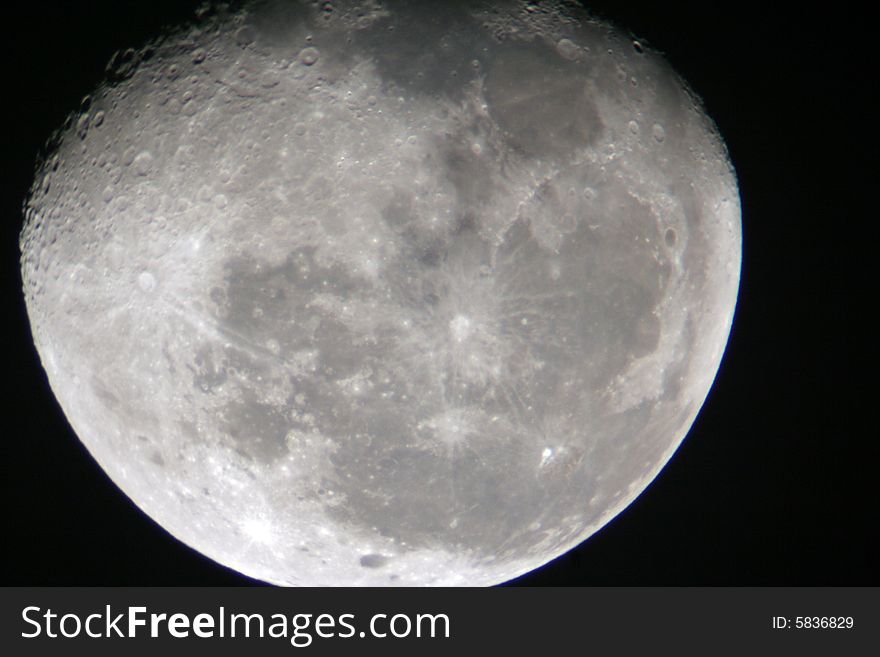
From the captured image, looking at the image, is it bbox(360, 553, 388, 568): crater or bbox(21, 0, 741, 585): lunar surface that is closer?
bbox(21, 0, 741, 585): lunar surface

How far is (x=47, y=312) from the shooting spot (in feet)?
7.96

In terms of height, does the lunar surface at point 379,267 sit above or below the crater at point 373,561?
above

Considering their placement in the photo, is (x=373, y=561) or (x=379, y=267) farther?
(x=373, y=561)

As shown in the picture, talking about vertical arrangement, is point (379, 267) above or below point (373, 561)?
above

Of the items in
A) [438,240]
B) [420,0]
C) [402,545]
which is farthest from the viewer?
[402,545]

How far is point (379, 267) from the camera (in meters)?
2.03

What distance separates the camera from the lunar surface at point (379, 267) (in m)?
2.05

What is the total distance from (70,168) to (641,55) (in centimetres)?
163

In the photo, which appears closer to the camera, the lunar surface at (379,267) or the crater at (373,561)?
the lunar surface at (379,267)

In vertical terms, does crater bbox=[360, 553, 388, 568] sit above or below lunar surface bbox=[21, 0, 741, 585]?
below

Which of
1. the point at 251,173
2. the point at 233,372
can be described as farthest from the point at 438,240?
the point at 233,372

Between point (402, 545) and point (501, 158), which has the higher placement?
point (501, 158)

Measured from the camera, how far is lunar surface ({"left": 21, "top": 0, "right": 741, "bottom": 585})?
2.05 meters

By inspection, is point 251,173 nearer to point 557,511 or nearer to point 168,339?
point 168,339
